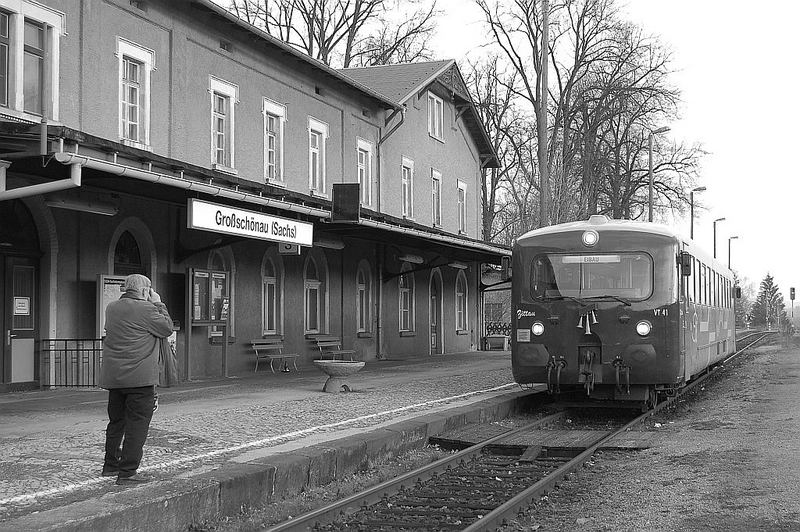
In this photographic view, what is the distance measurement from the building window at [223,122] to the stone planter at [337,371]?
16.5 ft

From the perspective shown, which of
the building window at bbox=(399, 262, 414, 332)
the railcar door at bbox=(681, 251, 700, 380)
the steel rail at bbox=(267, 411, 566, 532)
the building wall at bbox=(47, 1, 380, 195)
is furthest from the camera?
the building window at bbox=(399, 262, 414, 332)

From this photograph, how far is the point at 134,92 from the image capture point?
56.0ft

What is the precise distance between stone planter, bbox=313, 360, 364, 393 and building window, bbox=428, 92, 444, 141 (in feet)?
51.2

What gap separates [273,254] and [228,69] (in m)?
4.08

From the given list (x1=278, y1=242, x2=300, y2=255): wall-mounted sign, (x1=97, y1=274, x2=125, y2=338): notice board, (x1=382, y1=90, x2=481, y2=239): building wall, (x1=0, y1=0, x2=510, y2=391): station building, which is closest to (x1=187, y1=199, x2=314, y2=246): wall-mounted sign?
(x1=0, y1=0, x2=510, y2=391): station building

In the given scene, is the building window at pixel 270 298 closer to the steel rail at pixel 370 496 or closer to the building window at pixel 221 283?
the building window at pixel 221 283

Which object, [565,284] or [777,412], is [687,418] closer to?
[777,412]

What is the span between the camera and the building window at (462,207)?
3388cm

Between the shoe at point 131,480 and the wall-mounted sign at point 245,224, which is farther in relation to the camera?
the wall-mounted sign at point 245,224

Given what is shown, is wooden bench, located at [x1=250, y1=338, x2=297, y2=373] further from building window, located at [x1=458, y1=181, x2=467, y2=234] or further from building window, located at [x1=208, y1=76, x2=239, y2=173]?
building window, located at [x1=458, y1=181, x2=467, y2=234]

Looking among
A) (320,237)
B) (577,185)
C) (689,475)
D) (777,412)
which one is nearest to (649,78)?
(577,185)

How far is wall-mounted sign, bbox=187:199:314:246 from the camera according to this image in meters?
14.5

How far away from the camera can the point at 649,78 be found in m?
41.8

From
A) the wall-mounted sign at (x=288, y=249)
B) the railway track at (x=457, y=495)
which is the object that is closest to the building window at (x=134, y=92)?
the wall-mounted sign at (x=288, y=249)
